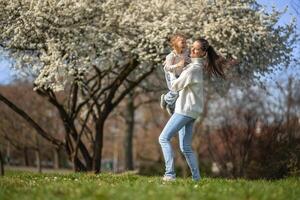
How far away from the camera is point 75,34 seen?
18.9m

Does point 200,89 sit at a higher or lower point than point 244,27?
lower

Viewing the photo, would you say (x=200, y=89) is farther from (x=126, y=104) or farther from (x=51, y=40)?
(x=126, y=104)

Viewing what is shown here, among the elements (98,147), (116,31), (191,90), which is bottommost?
(98,147)

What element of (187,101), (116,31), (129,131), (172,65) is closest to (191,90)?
(187,101)

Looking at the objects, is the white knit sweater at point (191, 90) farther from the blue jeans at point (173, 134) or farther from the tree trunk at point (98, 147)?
the tree trunk at point (98, 147)

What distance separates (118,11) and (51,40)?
8.25 feet

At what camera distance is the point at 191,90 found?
899cm

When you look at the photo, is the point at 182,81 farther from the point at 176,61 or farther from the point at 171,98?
the point at 171,98

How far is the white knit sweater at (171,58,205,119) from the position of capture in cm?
887

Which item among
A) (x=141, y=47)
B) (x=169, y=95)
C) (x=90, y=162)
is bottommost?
(x=90, y=162)

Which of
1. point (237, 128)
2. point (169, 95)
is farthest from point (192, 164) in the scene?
point (237, 128)

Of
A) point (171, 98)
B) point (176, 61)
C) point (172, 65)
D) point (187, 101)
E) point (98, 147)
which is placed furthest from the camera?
point (98, 147)

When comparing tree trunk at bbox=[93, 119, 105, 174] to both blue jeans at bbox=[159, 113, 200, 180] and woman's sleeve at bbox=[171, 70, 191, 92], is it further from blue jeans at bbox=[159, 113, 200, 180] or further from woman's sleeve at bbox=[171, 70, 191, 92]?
woman's sleeve at bbox=[171, 70, 191, 92]

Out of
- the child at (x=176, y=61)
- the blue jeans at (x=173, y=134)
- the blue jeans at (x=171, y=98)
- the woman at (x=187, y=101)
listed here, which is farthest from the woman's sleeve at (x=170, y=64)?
the blue jeans at (x=173, y=134)
